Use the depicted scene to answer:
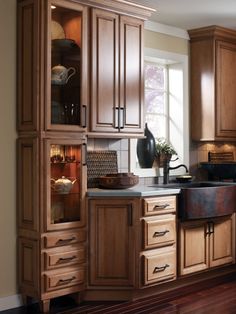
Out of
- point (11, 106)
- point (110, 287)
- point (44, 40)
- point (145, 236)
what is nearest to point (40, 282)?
point (110, 287)

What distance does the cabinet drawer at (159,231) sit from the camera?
4145 millimetres

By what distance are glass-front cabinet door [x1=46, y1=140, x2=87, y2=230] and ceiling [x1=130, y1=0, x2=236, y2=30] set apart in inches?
59.8

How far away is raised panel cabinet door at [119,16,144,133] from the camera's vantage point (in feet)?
14.2

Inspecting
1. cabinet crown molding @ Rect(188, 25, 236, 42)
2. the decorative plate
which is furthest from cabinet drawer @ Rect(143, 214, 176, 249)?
cabinet crown molding @ Rect(188, 25, 236, 42)

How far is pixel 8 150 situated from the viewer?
388cm

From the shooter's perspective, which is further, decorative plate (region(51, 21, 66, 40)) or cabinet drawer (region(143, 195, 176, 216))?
cabinet drawer (region(143, 195, 176, 216))

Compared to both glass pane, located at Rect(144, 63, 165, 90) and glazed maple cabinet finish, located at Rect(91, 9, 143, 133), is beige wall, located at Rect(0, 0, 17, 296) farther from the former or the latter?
glass pane, located at Rect(144, 63, 165, 90)

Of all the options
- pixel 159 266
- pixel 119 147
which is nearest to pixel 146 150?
pixel 119 147

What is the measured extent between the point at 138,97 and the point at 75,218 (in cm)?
122

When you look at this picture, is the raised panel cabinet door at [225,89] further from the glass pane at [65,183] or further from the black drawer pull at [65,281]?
the black drawer pull at [65,281]

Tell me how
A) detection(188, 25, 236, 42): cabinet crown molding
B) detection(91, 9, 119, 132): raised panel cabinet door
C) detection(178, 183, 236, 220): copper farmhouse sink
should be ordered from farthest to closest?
detection(188, 25, 236, 42): cabinet crown molding
detection(178, 183, 236, 220): copper farmhouse sink
detection(91, 9, 119, 132): raised panel cabinet door

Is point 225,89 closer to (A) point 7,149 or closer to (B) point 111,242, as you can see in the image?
(B) point 111,242

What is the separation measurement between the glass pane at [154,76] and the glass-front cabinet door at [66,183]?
1624mm

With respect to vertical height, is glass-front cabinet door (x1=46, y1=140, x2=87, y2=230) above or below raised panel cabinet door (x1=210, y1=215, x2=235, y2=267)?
above
